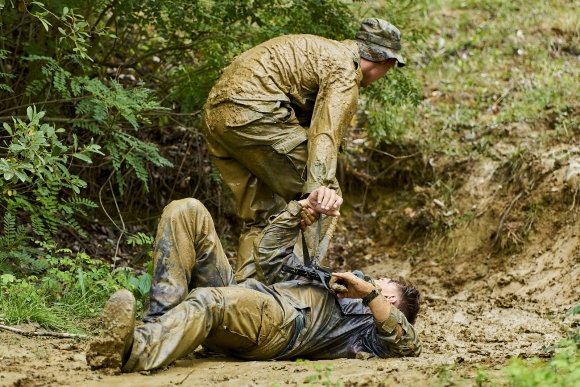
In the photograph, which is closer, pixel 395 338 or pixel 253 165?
pixel 395 338

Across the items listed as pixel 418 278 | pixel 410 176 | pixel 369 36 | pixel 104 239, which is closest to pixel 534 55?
pixel 410 176

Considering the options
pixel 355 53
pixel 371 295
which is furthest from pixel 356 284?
pixel 355 53

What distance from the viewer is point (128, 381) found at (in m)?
3.46

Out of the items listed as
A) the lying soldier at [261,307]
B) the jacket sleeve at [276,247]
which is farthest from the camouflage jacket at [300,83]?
the lying soldier at [261,307]

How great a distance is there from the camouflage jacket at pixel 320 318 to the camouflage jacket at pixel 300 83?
83 cm

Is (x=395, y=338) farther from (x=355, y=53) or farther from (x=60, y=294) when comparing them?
(x=60, y=294)

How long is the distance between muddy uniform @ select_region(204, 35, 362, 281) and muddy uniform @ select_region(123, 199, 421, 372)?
75 cm

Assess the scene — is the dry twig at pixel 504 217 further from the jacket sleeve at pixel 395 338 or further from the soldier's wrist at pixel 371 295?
the soldier's wrist at pixel 371 295

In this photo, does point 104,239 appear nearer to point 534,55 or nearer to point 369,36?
point 369,36

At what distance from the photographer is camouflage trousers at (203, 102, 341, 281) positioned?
5281 millimetres

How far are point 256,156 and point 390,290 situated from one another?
54.7 inches

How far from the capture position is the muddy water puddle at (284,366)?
138 inches

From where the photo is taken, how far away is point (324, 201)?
4.58 m

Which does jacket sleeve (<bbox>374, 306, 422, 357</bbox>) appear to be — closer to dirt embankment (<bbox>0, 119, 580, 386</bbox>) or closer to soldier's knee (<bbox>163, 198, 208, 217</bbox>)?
dirt embankment (<bbox>0, 119, 580, 386</bbox>)
